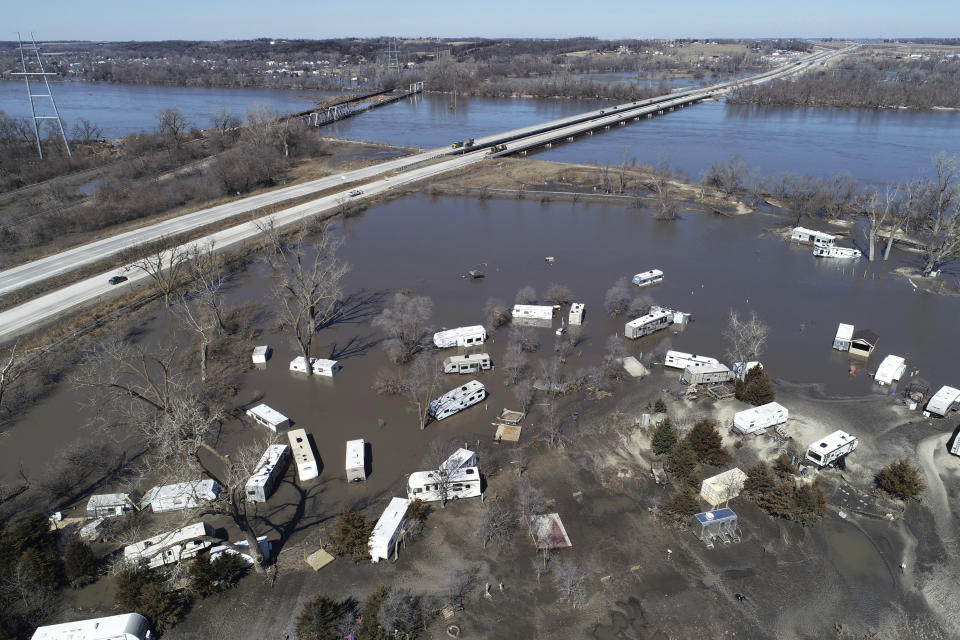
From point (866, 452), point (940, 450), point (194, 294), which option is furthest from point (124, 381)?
point (940, 450)

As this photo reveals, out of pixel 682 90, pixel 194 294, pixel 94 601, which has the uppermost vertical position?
pixel 682 90

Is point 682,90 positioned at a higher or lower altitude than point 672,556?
higher

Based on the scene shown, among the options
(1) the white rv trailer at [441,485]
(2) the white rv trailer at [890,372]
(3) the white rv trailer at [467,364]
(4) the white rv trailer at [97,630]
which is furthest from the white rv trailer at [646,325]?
(4) the white rv trailer at [97,630]

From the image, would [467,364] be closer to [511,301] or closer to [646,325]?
[511,301]

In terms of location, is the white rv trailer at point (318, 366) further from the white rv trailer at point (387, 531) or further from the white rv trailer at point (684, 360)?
the white rv trailer at point (684, 360)

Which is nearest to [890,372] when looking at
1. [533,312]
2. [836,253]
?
[836,253]

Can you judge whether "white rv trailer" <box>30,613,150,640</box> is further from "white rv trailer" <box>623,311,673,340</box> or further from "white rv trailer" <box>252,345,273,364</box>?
"white rv trailer" <box>623,311,673,340</box>

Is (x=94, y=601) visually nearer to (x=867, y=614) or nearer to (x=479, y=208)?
(x=867, y=614)
